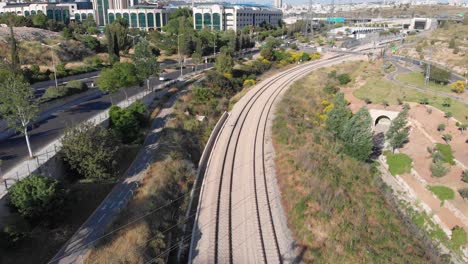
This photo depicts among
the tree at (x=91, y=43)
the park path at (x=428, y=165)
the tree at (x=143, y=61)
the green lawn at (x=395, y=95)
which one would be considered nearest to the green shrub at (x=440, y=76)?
the green lawn at (x=395, y=95)

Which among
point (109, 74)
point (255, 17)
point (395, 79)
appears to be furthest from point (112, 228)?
point (255, 17)

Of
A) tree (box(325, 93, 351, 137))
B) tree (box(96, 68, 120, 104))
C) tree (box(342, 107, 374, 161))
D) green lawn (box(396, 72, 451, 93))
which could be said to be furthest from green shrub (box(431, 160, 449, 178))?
tree (box(96, 68, 120, 104))

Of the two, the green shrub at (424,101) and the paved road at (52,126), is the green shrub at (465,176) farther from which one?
the paved road at (52,126)

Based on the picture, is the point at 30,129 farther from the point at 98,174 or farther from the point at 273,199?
the point at 273,199

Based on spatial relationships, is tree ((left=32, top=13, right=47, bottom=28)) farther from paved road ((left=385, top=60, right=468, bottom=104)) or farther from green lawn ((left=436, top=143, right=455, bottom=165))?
green lawn ((left=436, top=143, right=455, bottom=165))

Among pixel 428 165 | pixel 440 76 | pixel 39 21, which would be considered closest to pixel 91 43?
pixel 39 21
